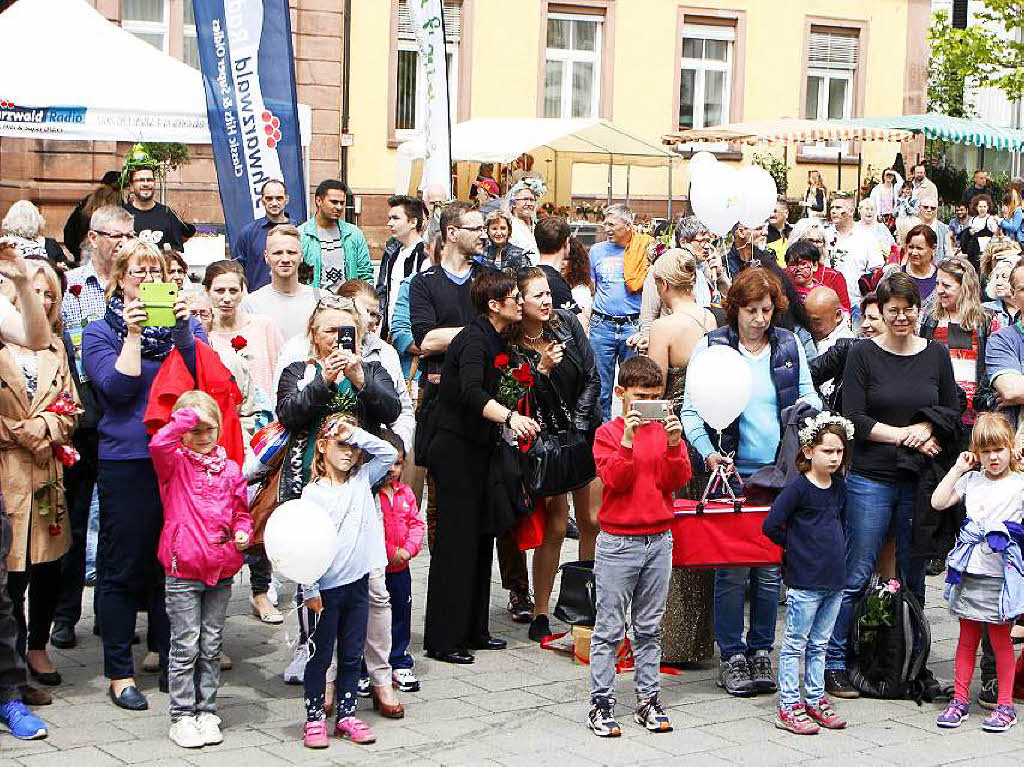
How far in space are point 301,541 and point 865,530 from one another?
2668 millimetres

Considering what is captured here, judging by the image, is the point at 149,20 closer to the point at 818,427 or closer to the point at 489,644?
the point at 489,644

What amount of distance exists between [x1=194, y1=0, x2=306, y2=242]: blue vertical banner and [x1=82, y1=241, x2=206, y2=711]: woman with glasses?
4.44 m

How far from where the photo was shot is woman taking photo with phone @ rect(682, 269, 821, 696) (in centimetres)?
710

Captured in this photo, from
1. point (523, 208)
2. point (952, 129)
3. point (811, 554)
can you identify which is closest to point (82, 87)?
point (523, 208)

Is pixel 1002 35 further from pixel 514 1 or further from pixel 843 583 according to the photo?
pixel 843 583

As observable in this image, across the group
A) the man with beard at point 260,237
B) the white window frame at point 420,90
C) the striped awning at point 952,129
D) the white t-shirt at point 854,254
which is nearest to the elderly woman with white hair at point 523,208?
the man with beard at point 260,237

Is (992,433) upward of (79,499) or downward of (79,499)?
upward

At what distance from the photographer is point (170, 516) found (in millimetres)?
6324

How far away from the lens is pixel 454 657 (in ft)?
24.2

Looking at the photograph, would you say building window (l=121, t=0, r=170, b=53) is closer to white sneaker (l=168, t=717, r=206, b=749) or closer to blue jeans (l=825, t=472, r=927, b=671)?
blue jeans (l=825, t=472, r=927, b=671)

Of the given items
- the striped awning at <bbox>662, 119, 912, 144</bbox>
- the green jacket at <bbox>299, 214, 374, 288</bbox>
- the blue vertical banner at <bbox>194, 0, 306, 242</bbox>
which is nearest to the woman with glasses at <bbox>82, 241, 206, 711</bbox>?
the green jacket at <bbox>299, 214, 374, 288</bbox>

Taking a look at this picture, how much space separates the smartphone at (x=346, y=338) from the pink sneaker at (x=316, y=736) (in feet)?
→ 4.80

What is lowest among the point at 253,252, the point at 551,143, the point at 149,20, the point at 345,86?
the point at 253,252

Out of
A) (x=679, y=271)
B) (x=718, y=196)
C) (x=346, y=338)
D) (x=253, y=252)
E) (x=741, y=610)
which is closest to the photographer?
(x=346, y=338)
